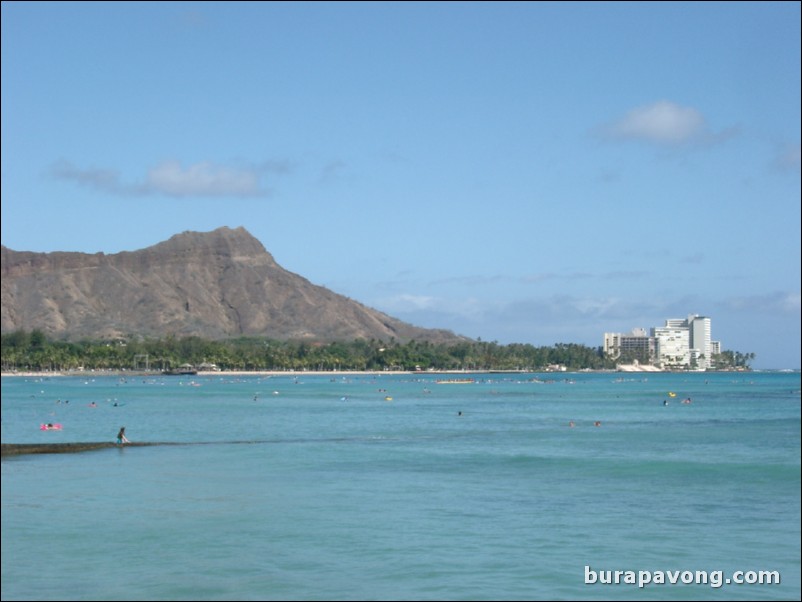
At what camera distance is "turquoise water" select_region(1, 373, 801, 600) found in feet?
65.9

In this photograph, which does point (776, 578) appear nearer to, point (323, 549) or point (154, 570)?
point (323, 549)

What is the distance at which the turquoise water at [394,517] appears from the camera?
791 inches

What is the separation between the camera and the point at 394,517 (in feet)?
89.3

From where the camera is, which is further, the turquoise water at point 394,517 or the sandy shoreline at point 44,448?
the sandy shoreline at point 44,448

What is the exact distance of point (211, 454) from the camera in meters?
44.8

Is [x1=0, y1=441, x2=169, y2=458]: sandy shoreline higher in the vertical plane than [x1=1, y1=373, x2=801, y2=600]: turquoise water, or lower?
higher

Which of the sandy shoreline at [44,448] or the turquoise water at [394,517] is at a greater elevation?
the sandy shoreline at [44,448]

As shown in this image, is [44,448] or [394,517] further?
[44,448]

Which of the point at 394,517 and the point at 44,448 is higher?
the point at 44,448

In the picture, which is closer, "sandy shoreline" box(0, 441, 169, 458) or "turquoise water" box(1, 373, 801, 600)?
"turquoise water" box(1, 373, 801, 600)

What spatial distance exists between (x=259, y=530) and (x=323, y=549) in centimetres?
279

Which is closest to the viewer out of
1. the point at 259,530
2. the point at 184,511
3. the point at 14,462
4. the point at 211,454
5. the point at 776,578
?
the point at 776,578

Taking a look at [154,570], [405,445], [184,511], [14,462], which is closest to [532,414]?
[405,445]

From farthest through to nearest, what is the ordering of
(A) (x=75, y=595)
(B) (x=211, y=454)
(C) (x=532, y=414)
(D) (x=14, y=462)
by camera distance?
(C) (x=532, y=414) → (B) (x=211, y=454) → (D) (x=14, y=462) → (A) (x=75, y=595)
